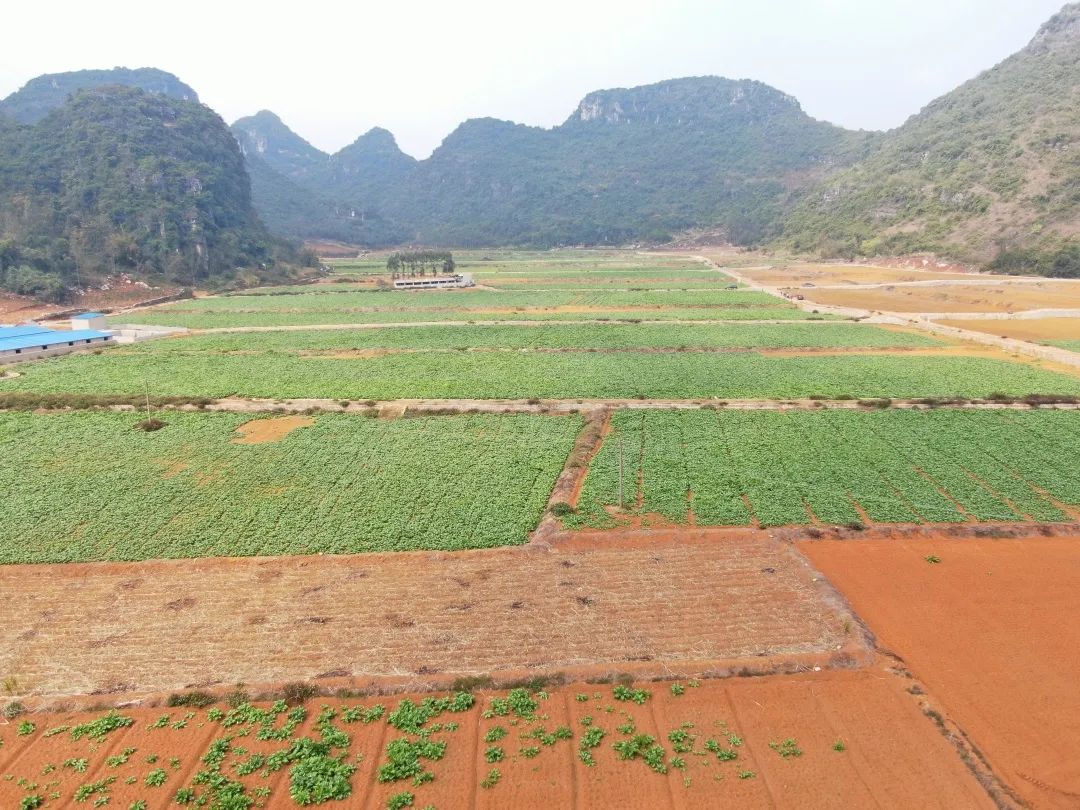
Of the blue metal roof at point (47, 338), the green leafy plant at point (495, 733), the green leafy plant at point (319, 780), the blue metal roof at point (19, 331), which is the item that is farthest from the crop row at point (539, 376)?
the green leafy plant at point (319, 780)

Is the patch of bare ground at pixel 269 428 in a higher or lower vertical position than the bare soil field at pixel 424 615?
higher

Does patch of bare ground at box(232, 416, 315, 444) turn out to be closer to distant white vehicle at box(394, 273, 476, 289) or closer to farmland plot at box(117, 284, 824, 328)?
farmland plot at box(117, 284, 824, 328)

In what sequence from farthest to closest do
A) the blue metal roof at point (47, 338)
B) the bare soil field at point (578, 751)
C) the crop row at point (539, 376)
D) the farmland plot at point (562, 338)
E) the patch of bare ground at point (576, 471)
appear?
the farmland plot at point (562, 338), the blue metal roof at point (47, 338), the crop row at point (539, 376), the patch of bare ground at point (576, 471), the bare soil field at point (578, 751)

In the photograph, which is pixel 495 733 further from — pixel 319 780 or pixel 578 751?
pixel 319 780

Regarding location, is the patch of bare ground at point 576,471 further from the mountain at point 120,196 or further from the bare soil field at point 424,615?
the mountain at point 120,196

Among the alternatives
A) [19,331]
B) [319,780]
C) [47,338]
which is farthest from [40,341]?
[319,780]

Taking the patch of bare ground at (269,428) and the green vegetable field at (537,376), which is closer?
the patch of bare ground at (269,428)

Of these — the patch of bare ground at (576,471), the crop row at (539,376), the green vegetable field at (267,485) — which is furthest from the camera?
the crop row at (539,376)
